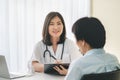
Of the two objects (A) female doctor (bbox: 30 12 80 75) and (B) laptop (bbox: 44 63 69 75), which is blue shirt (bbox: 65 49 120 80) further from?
(A) female doctor (bbox: 30 12 80 75)

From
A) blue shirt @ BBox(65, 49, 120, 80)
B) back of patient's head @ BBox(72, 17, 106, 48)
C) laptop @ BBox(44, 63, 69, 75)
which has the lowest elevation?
laptop @ BBox(44, 63, 69, 75)

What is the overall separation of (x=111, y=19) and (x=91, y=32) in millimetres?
1905

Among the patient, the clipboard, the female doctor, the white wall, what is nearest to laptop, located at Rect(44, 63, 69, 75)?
the clipboard

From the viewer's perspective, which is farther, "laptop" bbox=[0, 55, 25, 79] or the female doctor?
the female doctor

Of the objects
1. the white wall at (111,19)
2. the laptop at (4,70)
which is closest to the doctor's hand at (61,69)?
the laptop at (4,70)

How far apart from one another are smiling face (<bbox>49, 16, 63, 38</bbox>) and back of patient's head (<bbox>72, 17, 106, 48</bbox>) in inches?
55.0

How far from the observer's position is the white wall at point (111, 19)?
3459 millimetres

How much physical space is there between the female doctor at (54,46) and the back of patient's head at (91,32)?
137 centimetres

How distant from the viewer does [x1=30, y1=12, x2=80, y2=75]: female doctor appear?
3.07 metres

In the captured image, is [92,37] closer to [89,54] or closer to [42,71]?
[89,54]

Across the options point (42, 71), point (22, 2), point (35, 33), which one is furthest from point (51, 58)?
point (22, 2)

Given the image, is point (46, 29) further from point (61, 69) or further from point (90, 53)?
point (90, 53)

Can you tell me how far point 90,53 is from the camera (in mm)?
1670

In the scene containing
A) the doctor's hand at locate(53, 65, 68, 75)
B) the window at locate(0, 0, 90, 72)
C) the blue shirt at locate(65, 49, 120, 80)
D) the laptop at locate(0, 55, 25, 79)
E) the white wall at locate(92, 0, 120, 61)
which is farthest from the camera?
the window at locate(0, 0, 90, 72)
